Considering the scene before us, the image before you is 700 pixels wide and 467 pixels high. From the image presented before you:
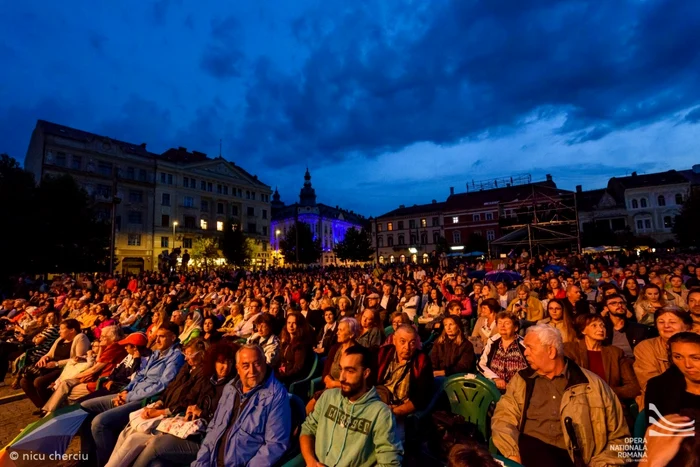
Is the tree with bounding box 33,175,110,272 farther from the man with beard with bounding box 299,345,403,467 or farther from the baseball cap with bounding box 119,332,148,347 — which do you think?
the man with beard with bounding box 299,345,403,467

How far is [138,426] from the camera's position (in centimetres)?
356

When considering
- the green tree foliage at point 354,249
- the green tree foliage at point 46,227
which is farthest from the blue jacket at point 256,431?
the green tree foliage at point 354,249

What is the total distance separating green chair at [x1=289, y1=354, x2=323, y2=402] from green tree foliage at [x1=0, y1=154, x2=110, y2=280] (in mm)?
25004

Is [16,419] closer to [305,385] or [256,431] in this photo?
Result: [305,385]

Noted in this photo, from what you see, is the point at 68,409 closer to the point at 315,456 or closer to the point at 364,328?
the point at 315,456

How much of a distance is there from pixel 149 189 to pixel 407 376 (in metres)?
50.4

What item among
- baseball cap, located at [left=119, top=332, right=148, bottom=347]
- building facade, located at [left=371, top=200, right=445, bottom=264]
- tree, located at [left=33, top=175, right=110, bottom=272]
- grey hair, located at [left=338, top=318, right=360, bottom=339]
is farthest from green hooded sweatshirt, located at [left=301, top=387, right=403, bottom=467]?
building facade, located at [left=371, top=200, right=445, bottom=264]

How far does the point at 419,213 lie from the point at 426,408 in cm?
5984

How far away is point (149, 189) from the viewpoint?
45.3m

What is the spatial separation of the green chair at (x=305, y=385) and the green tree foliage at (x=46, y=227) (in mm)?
25004

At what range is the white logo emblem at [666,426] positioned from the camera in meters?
2.22

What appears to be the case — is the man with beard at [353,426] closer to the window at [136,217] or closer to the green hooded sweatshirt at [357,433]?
the green hooded sweatshirt at [357,433]

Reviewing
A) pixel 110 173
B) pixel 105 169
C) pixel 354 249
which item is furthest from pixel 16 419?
pixel 354 249

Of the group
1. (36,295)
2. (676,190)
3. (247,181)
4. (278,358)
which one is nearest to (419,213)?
(247,181)
